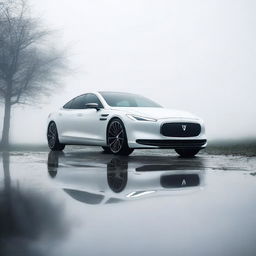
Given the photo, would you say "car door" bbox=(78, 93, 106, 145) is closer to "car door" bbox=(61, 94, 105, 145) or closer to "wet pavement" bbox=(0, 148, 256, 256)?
"car door" bbox=(61, 94, 105, 145)

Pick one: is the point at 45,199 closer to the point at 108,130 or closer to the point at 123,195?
the point at 123,195

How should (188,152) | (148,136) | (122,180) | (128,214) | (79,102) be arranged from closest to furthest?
1. (128,214)
2. (122,180)
3. (148,136)
4. (188,152)
5. (79,102)

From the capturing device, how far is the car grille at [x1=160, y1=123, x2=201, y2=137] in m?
10.0

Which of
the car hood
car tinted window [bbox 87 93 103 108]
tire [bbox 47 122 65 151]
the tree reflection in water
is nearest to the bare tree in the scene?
tire [bbox 47 122 65 151]

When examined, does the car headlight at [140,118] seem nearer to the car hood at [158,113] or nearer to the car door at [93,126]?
the car hood at [158,113]

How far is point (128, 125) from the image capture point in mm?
10055

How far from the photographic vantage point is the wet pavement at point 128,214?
297cm

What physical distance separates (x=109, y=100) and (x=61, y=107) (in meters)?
2.42

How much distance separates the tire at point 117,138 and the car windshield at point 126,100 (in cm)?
86

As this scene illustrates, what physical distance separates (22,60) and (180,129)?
739 inches

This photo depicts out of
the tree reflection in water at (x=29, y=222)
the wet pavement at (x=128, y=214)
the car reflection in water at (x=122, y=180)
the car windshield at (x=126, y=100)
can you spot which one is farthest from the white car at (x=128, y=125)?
the tree reflection in water at (x=29, y=222)

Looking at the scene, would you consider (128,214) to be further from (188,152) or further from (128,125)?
(188,152)

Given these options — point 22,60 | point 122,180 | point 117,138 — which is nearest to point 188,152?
point 117,138

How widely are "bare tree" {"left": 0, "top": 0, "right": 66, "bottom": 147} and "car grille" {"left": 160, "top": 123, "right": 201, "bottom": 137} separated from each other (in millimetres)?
18101
